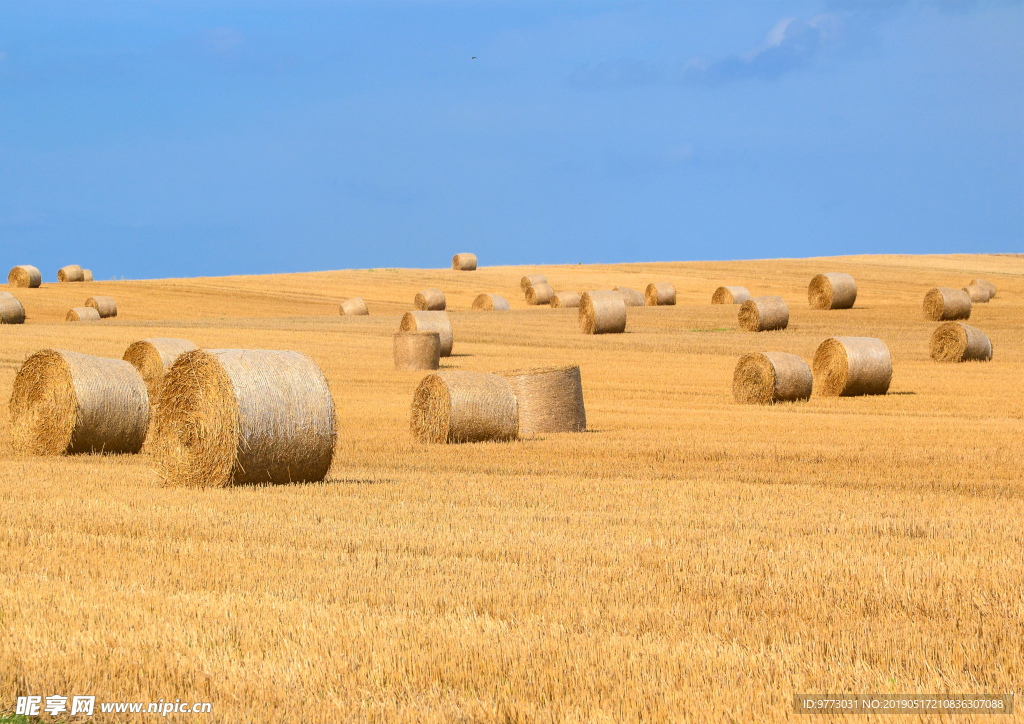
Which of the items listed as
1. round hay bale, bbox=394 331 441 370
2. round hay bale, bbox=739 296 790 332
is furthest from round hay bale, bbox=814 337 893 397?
round hay bale, bbox=739 296 790 332

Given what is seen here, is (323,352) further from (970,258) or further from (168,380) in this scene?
(970,258)

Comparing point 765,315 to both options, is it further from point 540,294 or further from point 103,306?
point 103,306

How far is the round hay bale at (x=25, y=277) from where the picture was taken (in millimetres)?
49438

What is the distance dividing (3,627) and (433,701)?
2266 millimetres

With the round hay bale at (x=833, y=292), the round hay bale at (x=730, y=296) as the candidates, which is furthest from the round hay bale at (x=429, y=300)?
→ the round hay bale at (x=833, y=292)

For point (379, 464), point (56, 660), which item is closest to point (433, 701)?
point (56, 660)

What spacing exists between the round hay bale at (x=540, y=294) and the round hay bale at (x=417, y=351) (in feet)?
76.0

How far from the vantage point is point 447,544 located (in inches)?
292

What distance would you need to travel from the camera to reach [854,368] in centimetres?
2045

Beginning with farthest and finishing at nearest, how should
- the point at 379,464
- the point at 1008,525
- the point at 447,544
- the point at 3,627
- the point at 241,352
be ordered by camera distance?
1. the point at 379,464
2. the point at 241,352
3. the point at 1008,525
4. the point at 447,544
5. the point at 3,627

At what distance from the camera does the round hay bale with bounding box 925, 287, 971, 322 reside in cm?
3519

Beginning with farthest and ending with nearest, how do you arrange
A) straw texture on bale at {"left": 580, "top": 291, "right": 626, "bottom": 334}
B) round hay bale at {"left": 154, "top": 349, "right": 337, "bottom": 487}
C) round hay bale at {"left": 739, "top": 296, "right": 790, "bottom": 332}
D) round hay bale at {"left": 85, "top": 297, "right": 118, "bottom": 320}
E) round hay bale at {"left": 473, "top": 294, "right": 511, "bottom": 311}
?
round hay bale at {"left": 473, "top": 294, "right": 511, "bottom": 311} < round hay bale at {"left": 85, "top": 297, "right": 118, "bottom": 320} < straw texture on bale at {"left": 580, "top": 291, "right": 626, "bottom": 334} < round hay bale at {"left": 739, "top": 296, "right": 790, "bottom": 332} < round hay bale at {"left": 154, "top": 349, "right": 337, "bottom": 487}

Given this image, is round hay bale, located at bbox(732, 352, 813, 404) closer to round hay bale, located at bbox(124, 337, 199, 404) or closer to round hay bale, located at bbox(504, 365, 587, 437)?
round hay bale, located at bbox(504, 365, 587, 437)

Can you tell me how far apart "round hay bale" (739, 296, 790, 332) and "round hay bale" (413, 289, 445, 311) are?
46.1 ft
